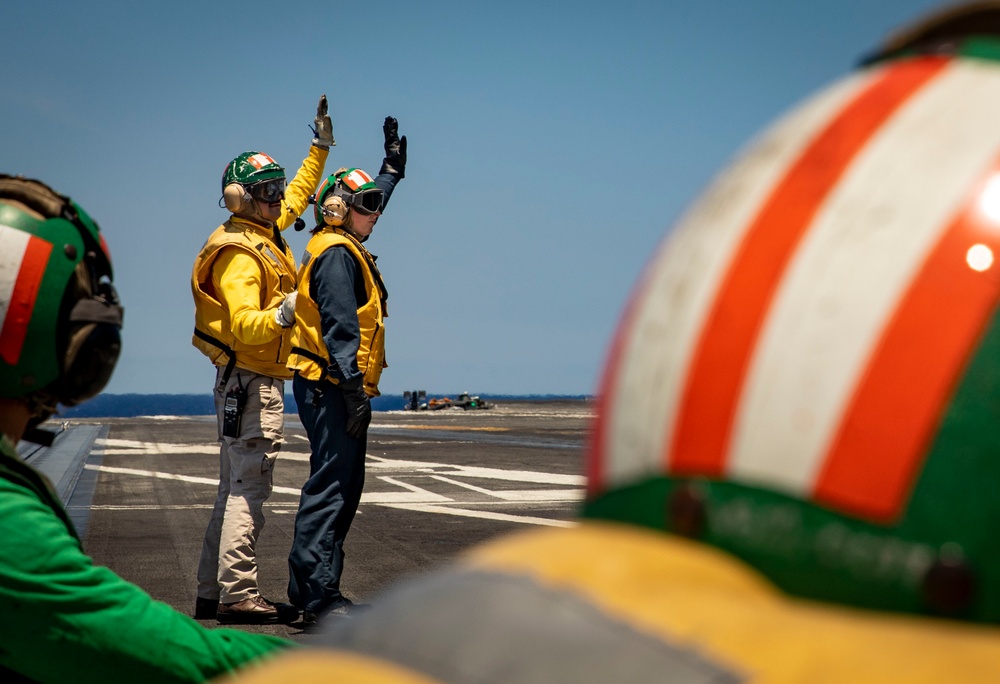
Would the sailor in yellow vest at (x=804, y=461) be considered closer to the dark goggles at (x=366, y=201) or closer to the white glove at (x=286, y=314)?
the white glove at (x=286, y=314)

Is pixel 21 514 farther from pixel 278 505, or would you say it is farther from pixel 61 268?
pixel 278 505

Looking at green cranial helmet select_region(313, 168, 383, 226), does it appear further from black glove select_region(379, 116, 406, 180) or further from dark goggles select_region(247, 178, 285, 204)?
black glove select_region(379, 116, 406, 180)

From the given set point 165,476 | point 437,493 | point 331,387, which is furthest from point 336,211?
point 165,476

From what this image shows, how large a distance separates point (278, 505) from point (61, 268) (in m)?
9.35

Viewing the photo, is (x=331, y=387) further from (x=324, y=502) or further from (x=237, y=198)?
(x=237, y=198)

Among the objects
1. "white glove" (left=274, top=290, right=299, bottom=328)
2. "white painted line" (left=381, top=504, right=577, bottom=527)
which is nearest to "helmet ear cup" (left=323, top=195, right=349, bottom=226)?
"white glove" (left=274, top=290, right=299, bottom=328)

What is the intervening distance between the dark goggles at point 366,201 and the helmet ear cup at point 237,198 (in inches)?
21.9

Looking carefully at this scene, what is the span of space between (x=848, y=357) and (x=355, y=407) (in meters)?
4.82

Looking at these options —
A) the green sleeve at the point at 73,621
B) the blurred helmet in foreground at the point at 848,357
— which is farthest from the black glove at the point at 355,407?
the blurred helmet in foreground at the point at 848,357

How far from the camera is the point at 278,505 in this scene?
1113cm

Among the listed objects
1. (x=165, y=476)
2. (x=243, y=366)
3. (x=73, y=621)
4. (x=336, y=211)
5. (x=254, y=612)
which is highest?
(x=336, y=211)

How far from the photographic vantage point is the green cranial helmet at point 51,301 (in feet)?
6.58

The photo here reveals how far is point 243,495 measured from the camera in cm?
580

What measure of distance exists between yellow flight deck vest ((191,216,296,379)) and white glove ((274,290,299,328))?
89mm
